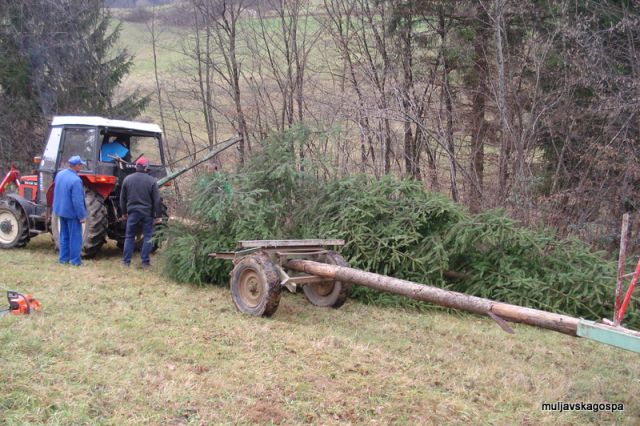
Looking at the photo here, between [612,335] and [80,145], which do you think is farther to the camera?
[80,145]

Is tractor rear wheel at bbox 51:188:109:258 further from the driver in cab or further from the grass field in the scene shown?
the grass field

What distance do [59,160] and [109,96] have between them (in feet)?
38.0

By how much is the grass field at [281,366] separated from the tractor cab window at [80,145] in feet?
9.64

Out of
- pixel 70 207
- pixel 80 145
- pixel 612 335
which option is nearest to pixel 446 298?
pixel 612 335

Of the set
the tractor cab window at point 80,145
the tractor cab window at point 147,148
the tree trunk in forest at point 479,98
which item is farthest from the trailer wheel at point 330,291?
the tree trunk in forest at point 479,98

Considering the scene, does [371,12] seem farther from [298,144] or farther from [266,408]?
[266,408]

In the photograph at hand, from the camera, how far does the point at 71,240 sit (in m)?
9.03

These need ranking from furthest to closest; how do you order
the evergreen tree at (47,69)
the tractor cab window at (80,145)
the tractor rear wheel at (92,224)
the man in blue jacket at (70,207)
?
the evergreen tree at (47,69) < the tractor cab window at (80,145) < the tractor rear wheel at (92,224) < the man in blue jacket at (70,207)

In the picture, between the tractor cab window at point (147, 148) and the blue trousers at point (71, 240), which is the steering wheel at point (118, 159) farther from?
the blue trousers at point (71, 240)

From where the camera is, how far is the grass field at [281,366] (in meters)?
4.09

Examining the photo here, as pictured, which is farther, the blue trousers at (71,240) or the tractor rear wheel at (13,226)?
the tractor rear wheel at (13,226)

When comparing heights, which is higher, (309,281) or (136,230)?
(136,230)

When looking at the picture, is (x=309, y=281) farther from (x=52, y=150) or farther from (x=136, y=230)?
(x=52, y=150)

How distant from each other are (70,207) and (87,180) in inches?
36.4
